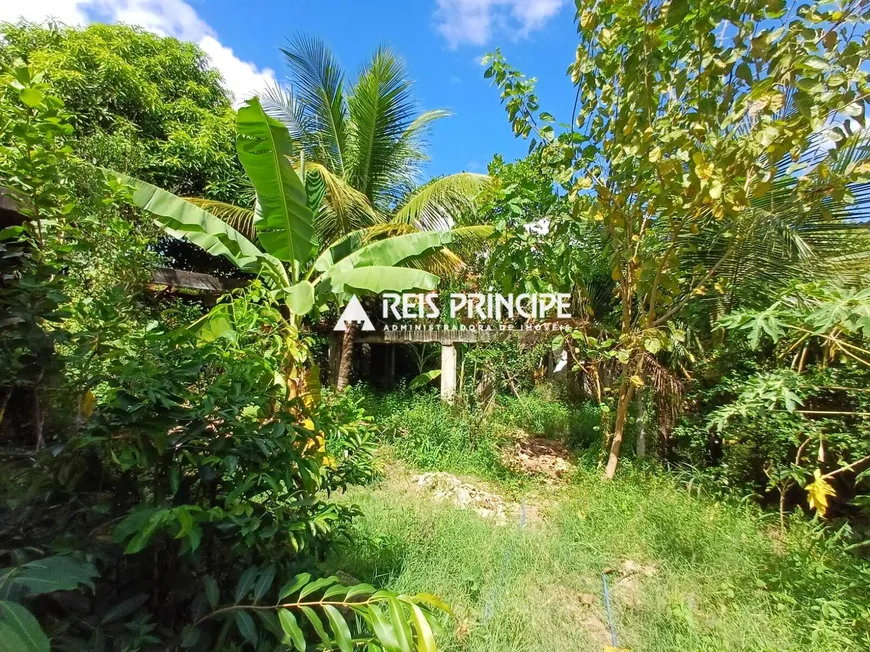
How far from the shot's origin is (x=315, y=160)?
6.21 meters

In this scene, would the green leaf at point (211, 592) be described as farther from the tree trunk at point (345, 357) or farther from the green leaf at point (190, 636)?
the tree trunk at point (345, 357)

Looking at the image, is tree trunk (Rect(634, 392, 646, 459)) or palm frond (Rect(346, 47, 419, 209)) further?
palm frond (Rect(346, 47, 419, 209))

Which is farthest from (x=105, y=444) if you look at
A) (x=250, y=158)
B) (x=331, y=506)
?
(x=250, y=158)

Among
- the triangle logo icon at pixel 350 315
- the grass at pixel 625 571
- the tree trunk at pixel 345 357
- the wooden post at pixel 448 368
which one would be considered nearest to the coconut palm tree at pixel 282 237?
the triangle logo icon at pixel 350 315

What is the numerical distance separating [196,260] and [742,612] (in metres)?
7.12

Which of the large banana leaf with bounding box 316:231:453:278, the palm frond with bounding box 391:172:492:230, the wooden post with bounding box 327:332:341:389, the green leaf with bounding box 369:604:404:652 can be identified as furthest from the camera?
the wooden post with bounding box 327:332:341:389

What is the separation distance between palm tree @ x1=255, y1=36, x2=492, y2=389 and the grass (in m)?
2.96

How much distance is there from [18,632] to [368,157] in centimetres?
590

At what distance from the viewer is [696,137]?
8.73 ft

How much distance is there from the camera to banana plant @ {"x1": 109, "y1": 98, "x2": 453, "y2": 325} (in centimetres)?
314

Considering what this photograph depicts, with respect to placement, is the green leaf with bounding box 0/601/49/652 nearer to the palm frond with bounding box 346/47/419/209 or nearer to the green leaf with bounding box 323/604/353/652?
the green leaf with bounding box 323/604/353/652

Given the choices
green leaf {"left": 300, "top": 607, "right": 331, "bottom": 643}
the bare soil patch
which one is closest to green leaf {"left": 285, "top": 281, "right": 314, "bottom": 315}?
green leaf {"left": 300, "top": 607, "right": 331, "bottom": 643}

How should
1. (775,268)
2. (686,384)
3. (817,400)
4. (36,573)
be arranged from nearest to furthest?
1. (36,573)
2. (817,400)
3. (775,268)
4. (686,384)

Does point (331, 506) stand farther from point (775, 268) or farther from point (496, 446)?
point (775, 268)
